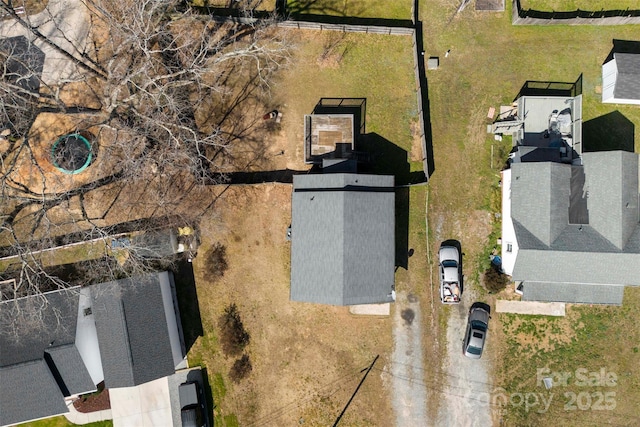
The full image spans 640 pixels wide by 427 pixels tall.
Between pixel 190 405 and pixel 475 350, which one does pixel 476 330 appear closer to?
pixel 475 350

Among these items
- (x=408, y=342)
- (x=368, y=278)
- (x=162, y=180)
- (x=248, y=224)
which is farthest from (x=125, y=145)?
(x=408, y=342)

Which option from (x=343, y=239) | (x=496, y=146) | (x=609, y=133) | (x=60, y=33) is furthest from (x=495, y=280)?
(x=60, y=33)

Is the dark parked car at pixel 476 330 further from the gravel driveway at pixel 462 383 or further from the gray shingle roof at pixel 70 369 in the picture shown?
the gray shingle roof at pixel 70 369

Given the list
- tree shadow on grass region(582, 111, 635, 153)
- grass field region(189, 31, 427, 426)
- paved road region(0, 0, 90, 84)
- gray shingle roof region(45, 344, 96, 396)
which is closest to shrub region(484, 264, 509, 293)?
grass field region(189, 31, 427, 426)

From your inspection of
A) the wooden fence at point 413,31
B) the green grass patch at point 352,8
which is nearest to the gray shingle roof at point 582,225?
the wooden fence at point 413,31

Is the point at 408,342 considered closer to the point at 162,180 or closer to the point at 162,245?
the point at 162,245
